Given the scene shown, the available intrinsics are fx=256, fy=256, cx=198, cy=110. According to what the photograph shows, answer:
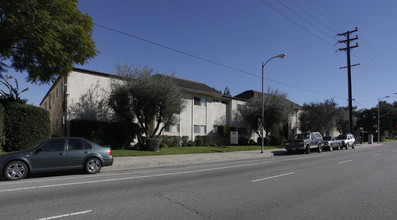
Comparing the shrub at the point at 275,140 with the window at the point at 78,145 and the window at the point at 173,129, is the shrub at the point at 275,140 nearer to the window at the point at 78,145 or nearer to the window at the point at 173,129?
the window at the point at 173,129

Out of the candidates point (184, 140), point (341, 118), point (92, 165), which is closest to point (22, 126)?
point (92, 165)

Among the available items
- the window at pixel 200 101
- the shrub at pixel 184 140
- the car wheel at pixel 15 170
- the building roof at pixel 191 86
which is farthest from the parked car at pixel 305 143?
the car wheel at pixel 15 170

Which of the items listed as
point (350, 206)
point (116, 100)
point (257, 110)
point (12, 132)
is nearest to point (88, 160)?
point (12, 132)

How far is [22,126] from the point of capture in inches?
607

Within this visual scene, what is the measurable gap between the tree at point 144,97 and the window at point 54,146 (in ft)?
33.9

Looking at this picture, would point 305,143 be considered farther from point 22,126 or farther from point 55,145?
point 22,126

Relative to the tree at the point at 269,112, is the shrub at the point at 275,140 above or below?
below

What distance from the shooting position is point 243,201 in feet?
19.4

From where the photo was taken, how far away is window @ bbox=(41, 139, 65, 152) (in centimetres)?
951

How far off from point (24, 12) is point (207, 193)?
41.6 ft

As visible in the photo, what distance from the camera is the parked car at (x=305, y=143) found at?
22609 mm

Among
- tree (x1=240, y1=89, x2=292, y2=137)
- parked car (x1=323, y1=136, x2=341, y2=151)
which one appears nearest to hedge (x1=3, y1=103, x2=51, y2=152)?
tree (x1=240, y1=89, x2=292, y2=137)

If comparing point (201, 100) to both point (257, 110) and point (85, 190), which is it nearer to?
point (257, 110)

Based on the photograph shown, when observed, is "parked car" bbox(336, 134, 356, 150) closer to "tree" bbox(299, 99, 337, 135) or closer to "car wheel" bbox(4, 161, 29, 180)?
"tree" bbox(299, 99, 337, 135)
